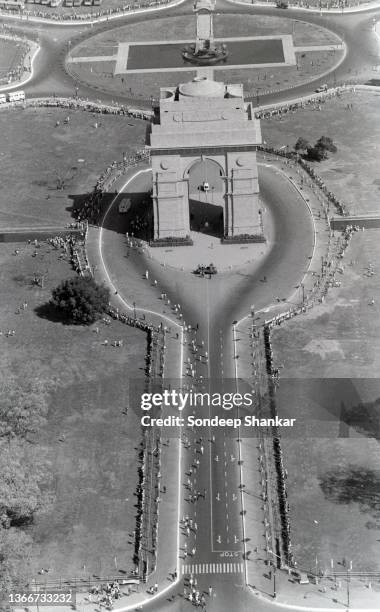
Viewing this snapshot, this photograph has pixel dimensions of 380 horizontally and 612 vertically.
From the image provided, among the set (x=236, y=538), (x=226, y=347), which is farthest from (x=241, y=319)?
(x=236, y=538)

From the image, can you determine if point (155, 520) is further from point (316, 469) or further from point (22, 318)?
point (22, 318)

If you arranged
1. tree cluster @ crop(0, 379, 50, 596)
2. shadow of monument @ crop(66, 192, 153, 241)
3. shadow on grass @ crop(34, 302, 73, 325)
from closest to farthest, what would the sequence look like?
tree cluster @ crop(0, 379, 50, 596)
shadow on grass @ crop(34, 302, 73, 325)
shadow of monument @ crop(66, 192, 153, 241)

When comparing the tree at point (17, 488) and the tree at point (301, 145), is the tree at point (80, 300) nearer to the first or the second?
the tree at point (17, 488)

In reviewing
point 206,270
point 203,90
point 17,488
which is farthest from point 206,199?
point 17,488

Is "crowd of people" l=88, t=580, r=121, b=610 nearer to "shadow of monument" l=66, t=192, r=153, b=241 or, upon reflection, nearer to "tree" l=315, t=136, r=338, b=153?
"shadow of monument" l=66, t=192, r=153, b=241

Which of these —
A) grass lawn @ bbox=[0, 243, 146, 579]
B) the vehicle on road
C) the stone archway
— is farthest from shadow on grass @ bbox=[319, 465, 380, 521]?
the stone archway

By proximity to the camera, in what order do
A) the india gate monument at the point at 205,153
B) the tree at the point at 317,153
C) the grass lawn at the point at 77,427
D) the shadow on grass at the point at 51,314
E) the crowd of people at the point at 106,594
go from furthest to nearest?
the tree at the point at 317,153 → the india gate monument at the point at 205,153 → the shadow on grass at the point at 51,314 → the grass lawn at the point at 77,427 → the crowd of people at the point at 106,594

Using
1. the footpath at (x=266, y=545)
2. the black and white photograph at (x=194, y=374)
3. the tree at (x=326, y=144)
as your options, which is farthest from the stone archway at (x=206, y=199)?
the footpath at (x=266, y=545)
